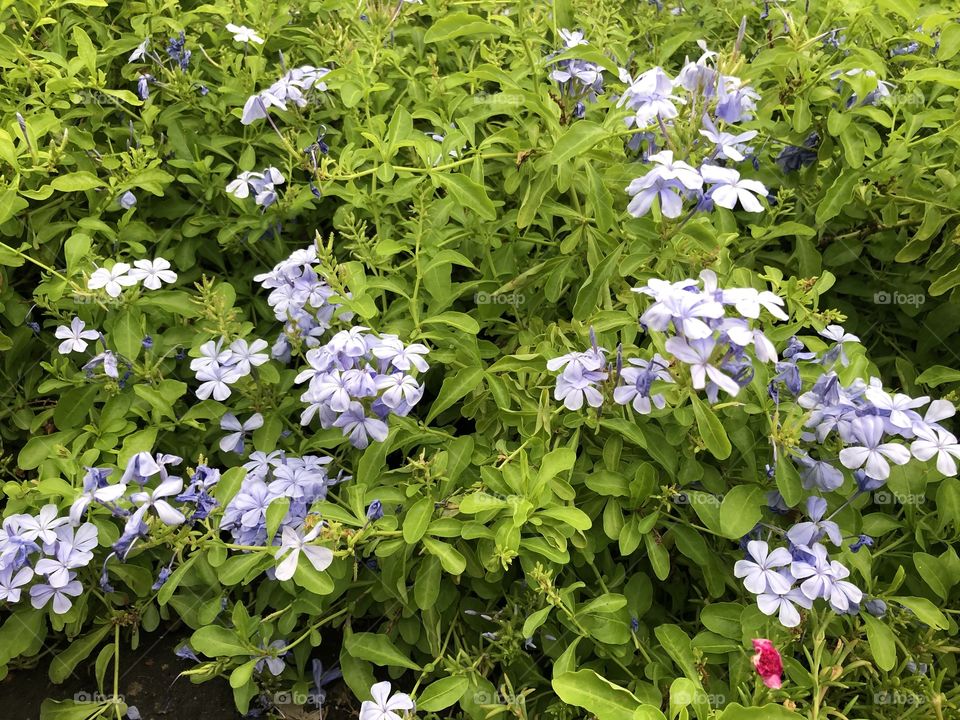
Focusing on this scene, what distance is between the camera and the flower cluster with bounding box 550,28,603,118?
2.20m

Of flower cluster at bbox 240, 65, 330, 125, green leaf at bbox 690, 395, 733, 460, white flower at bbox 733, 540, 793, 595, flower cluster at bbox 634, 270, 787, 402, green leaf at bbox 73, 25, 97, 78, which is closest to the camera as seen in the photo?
flower cluster at bbox 634, 270, 787, 402

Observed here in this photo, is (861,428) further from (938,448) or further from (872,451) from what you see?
(938,448)

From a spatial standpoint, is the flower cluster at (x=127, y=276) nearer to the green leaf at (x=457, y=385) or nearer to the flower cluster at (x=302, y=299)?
the flower cluster at (x=302, y=299)

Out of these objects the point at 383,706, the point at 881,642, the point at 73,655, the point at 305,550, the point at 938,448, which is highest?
the point at 938,448

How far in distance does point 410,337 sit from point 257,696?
1.14m

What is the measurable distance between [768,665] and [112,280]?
1.88 meters

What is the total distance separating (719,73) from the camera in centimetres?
166

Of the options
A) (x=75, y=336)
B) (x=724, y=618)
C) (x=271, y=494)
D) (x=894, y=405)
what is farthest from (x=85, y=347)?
(x=894, y=405)

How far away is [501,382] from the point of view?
2.02 meters

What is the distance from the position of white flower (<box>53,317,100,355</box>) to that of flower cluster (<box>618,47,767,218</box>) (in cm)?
156

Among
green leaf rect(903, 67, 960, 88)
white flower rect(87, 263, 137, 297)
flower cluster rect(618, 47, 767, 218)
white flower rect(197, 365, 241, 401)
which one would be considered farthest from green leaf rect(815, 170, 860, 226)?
white flower rect(87, 263, 137, 297)

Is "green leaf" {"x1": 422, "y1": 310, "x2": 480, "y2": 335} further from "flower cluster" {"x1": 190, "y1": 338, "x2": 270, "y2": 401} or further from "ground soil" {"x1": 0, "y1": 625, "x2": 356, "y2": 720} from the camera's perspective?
"ground soil" {"x1": 0, "y1": 625, "x2": 356, "y2": 720}

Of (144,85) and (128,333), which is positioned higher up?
(144,85)

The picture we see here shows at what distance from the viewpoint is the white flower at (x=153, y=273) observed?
2.18m
